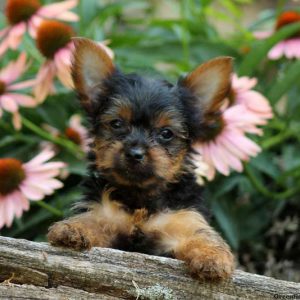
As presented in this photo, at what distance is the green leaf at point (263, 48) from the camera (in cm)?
484

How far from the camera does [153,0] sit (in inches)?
352

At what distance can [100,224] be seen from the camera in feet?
11.8

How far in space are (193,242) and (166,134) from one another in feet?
2.15

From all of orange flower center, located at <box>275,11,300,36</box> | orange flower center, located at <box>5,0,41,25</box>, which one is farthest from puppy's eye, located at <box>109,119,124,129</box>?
orange flower center, located at <box>275,11,300,36</box>

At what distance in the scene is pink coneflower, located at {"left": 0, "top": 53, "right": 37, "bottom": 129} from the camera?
14.9 feet

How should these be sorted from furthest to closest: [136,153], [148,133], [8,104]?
[8,104], [148,133], [136,153]

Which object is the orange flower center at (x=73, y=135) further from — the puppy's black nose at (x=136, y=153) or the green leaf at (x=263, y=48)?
the puppy's black nose at (x=136, y=153)

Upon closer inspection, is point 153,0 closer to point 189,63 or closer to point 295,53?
point 189,63

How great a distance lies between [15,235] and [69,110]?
1.11 m

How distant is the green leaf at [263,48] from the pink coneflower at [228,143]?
2.38 ft

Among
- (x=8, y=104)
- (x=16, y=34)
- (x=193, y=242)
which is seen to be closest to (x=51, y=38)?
(x=16, y=34)

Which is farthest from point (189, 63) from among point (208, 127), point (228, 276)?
point (228, 276)

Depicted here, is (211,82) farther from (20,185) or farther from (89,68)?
(20,185)

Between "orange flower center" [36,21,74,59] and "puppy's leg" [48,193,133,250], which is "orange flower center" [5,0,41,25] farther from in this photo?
"puppy's leg" [48,193,133,250]
